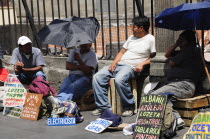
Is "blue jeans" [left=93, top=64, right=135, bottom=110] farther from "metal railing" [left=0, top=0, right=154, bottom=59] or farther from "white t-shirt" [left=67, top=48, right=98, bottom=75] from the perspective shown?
"metal railing" [left=0, top=0, right=154, bottom=59]

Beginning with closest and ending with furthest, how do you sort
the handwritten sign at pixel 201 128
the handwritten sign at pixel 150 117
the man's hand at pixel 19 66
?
the handwritten sign at pixel 201 128
the handwritten sign at pixel 150 117
the man's hand at pixel 19 66

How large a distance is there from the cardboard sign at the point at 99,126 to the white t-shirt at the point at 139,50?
4.20 feet

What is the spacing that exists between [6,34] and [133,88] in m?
4.26

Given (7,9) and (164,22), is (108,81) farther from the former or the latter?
(7,9)

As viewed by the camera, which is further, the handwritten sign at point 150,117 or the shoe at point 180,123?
the shoe at point 180,123

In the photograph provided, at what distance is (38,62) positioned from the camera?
24.6ft

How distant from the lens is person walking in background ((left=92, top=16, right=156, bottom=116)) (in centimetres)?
661

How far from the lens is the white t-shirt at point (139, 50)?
21.9ft

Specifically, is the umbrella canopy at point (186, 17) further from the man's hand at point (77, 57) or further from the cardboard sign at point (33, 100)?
the cardboard sign at point (33, 100)

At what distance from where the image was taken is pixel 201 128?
4828mm

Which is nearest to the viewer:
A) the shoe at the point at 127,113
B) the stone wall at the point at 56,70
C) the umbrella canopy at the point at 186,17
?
the umbrella canopy at the point at 186,17

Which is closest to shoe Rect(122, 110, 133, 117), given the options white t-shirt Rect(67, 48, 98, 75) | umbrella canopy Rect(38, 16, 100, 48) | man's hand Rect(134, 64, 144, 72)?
man's hand Rect(134, 64, 144, 72)

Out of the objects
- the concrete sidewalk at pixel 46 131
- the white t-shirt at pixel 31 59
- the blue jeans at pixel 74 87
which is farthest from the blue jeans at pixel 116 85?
the white t-shirt at pixel 31 59

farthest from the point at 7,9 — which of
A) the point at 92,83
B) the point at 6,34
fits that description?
the point at 92,83
